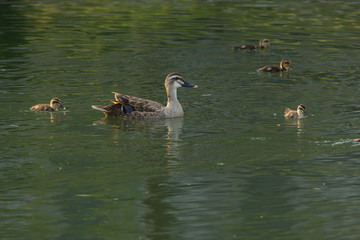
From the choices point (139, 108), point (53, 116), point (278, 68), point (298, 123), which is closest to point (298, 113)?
point (298, 123)

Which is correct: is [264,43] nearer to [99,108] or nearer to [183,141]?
[99,108]

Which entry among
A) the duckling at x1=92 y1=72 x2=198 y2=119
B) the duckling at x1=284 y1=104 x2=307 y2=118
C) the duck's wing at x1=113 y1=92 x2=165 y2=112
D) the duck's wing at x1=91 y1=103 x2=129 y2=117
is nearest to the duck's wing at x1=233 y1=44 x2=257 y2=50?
the duckling at x1=92 y1=72 x2=198 y2=119

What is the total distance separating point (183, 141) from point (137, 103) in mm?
2470

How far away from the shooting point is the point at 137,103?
16312 mm

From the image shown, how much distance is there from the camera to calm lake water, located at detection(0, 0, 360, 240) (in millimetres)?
10055

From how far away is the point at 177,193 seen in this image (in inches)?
434

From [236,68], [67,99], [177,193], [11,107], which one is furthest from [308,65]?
[177,193]

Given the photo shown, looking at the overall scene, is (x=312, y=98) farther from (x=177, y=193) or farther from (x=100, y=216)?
(x=100, y=216)

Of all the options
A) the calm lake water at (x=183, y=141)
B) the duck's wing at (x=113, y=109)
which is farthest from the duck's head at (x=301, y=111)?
the duck's wing at (x=113, y=109)

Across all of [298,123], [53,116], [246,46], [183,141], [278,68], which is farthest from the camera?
[246,46]

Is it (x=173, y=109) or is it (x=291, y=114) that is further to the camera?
(x=173, y=109)

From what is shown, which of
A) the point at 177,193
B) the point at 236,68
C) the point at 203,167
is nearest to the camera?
the point at 177,193

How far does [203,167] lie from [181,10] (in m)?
25.1

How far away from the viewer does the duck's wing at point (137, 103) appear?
53.6 ft
